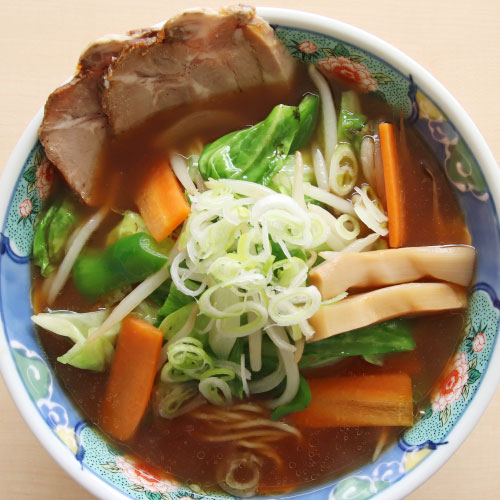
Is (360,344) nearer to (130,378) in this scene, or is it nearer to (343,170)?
(343,170)

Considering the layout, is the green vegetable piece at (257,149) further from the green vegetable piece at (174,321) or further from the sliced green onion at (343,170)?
the green vegetable piece at (174,321)

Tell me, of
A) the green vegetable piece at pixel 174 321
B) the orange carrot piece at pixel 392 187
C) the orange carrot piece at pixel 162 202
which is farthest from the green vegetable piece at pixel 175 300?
the orange carrot piece at pixel 392 187

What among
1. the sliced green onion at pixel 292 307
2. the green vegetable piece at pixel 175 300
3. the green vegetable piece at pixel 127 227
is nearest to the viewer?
the sliced green onion at pixel 292 307

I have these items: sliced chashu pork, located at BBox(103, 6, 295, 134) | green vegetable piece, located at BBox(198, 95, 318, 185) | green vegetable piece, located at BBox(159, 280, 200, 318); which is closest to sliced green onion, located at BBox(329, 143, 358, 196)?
green vegetable piece, located at BBox(198, 95, 318, 185)

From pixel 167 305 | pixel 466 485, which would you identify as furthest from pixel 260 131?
pixel 466 485

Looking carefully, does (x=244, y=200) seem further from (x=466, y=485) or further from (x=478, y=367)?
(x=466, y=485)

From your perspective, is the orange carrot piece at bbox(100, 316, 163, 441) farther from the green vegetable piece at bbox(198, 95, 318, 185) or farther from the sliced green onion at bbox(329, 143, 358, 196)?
the sliced green onion at bbox(329, 143, 358, 196)

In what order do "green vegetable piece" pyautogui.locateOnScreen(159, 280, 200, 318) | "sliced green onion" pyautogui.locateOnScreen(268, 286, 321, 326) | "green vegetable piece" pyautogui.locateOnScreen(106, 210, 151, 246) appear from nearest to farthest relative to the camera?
"sliced green onion" pyautogui.locateOnScreen(268, 286, 321, 326) < "green vegetable piece" pyautogui.locateOnScreen(159, 280, 200, 318) < "green vegetable piece" pyautogui.locateOnScreen(106, 210, 151, 246)
